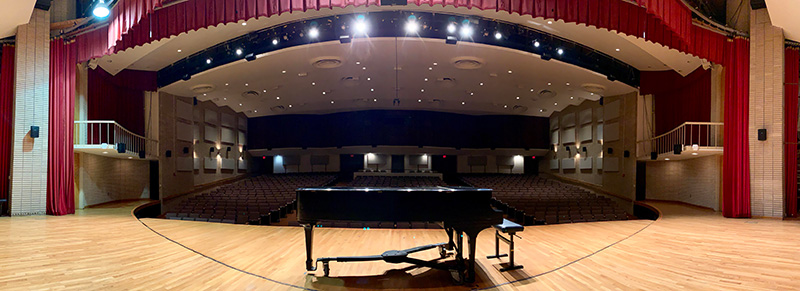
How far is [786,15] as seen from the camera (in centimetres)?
666

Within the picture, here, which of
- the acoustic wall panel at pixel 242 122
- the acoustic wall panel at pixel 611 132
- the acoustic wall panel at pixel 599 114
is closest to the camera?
the acoustic wall panel at pixel 611 132

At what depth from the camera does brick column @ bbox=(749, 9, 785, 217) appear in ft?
23.9

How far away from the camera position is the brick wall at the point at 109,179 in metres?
9.33

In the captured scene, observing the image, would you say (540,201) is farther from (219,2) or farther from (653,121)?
(219,2)

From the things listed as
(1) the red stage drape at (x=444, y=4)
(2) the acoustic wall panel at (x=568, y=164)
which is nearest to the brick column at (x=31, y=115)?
(1) the red stage drape at (x=444, y=4)

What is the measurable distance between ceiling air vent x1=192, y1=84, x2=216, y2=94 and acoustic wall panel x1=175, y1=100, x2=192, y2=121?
0.97 m

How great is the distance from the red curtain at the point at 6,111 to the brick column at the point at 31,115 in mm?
248

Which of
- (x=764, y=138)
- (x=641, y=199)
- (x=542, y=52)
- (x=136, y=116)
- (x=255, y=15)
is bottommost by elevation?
(x=641, y=199)

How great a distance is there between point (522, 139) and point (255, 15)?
16695 millimetres

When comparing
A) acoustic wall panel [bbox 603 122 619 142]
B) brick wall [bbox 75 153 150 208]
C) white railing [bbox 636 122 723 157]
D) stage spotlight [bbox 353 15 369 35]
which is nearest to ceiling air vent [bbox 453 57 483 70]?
stage spotlight [bbox 353 15 369 35]

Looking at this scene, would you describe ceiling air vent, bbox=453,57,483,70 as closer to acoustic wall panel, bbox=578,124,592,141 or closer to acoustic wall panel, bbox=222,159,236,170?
acoustic wall panel, bbox=578,124,592,141

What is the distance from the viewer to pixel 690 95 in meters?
10.3

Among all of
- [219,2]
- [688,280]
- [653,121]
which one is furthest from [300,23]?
[653,121]

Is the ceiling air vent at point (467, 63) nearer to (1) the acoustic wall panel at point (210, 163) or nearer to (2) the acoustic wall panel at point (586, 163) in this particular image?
(2) the acoustic wall panel at point (586, 163)
